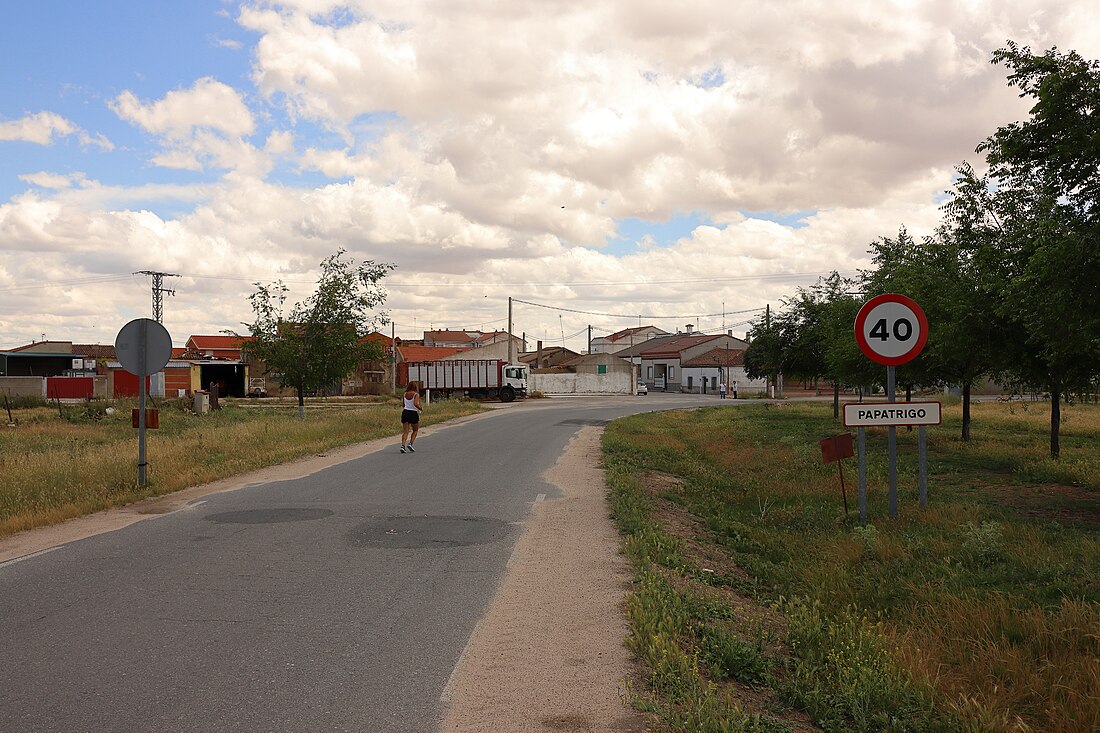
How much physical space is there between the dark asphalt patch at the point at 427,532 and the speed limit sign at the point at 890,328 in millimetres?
4538

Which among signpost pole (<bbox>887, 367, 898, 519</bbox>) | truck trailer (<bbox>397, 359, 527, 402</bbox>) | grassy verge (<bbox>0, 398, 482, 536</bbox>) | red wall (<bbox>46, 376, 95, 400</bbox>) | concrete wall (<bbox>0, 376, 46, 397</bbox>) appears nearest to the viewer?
signpost pole (<bbox>887, 367, 898, 519</bbox>)

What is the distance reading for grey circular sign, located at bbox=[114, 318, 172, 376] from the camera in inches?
515

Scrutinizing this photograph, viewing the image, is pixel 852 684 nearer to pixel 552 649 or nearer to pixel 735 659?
pixel 735 659

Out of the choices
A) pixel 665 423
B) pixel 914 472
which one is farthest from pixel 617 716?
pixel 665 423

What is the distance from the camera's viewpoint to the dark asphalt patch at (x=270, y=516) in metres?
10.3

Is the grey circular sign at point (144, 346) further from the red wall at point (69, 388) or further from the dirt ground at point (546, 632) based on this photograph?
the red wall at point (69, 388)

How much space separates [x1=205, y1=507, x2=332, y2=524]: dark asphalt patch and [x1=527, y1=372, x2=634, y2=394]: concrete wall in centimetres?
7449

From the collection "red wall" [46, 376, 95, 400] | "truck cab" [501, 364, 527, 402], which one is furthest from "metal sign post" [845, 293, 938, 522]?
"red wall" [46, 376, 95, 400]

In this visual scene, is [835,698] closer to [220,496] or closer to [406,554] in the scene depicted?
[406,554]

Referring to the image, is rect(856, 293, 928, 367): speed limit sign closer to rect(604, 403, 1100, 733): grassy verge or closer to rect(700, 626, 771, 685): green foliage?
rect(604, 403, 1100, 733): grassy verge

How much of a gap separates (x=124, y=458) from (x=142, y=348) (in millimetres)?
3211

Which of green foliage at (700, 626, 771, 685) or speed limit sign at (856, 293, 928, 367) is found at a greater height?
speed limit sign at (856, 293, 928, 367)

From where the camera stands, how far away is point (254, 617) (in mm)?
6172

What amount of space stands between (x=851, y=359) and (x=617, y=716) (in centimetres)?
2388
